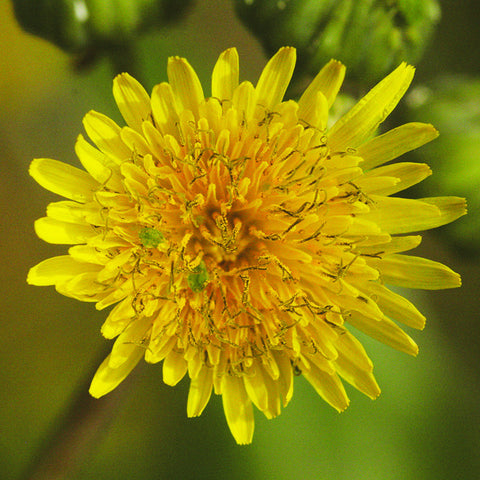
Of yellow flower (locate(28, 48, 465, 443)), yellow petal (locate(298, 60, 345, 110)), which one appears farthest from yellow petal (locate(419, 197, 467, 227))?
yellow petal (locate(298, 60, 345, 110))

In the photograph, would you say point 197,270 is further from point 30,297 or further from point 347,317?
point 30,297

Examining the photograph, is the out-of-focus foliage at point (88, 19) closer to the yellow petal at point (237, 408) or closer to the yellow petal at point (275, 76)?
the yellow petal at point (275, 76)

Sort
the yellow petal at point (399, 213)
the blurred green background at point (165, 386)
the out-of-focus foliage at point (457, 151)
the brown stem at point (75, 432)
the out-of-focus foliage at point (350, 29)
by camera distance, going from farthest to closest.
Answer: the blurred green background at point (165, 386)
the brown stem at point (75, 432)
the out-of-focus foliage at point (457, 151)
the out-of-focus foliage at point (350, 29)
the yellow petal at point (399, 213)

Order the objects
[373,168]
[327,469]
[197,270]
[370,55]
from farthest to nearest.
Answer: [327,469] → [370,55] → [373,168] → [197,270]

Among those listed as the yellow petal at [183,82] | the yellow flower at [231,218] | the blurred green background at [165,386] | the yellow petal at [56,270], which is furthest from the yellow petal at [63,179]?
the blurred green background at [165,386]

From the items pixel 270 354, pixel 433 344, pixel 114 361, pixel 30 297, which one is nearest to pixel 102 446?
pixel 30 297

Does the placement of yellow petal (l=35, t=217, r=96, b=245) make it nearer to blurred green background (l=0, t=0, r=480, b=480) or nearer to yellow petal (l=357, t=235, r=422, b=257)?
yellow petal (l=357, t=235, r=422, b=257)
